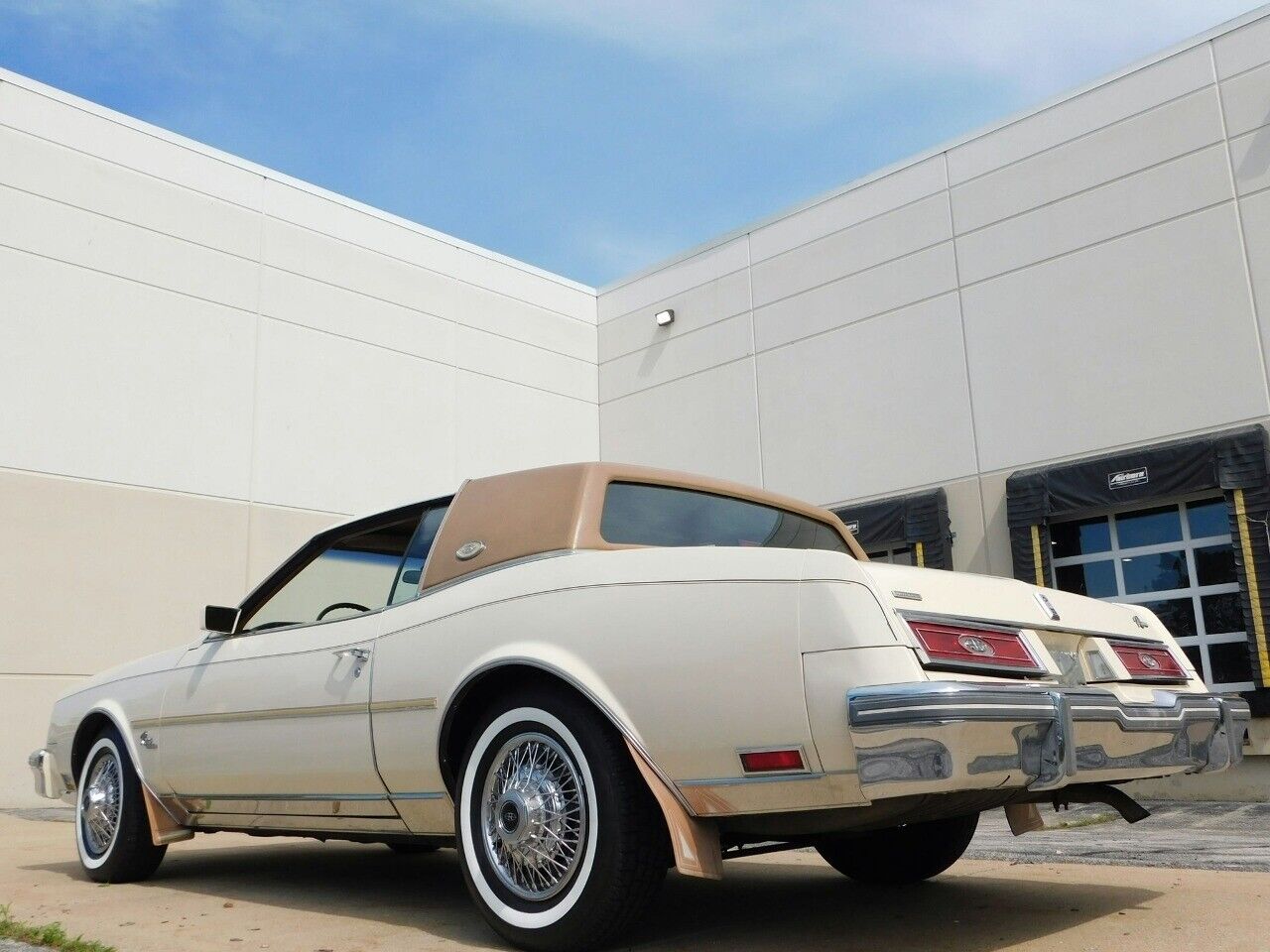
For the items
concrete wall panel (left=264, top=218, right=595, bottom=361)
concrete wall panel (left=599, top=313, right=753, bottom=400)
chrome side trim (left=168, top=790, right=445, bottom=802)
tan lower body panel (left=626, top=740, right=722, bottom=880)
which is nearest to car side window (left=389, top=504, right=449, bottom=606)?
chrome side trim (left=168, top=790, right=445, bottom=802)

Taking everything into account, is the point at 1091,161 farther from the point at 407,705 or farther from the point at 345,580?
the point at 407,705

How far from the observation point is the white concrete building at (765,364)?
11.4 metres

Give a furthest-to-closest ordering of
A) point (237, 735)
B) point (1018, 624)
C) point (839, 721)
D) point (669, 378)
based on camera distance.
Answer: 1. point (669, 378)
2. point (237, 735)
3. point (1018, 624)
4. point (839, 721)

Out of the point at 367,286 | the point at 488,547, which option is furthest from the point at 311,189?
the point at 488,547

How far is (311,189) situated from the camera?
15.6 metres

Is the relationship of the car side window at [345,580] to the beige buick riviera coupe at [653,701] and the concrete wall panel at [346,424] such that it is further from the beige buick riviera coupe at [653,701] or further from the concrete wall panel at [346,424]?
the concrete wall panel at [346,424]

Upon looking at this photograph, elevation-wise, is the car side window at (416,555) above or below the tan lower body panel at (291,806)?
above

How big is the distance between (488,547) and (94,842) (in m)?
2.76

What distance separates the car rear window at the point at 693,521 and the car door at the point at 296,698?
932 mm

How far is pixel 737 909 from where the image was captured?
3.98m

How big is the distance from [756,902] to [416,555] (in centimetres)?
174

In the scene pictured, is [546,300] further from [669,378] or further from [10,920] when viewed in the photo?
[10,920]

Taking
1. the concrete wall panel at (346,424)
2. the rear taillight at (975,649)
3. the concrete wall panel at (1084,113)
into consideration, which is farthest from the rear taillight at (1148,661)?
the concrete wall panel at (346,424)

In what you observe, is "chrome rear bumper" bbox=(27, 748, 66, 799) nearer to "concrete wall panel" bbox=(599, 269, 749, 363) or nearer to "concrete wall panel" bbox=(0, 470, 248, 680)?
"concrete wall panel" bbox=(0, 470, 248, 680)
